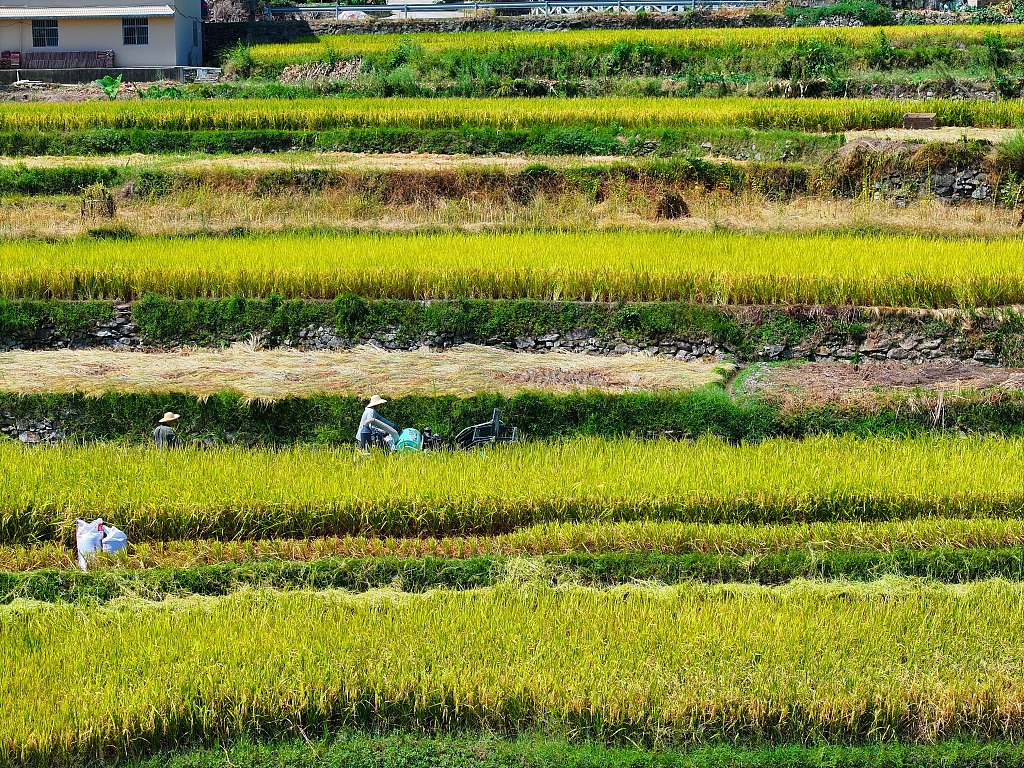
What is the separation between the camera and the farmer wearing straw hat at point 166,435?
9.94 m

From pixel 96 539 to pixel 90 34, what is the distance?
21.0 metres

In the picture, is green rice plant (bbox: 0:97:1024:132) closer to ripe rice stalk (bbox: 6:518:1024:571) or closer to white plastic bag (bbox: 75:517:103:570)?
ripe rice stalk (bbox: 6:518:1024:571)

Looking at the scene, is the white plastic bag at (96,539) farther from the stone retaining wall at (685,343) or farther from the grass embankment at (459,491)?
the stone retaining wall at (685,343)

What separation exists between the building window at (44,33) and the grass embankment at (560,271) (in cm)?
1344

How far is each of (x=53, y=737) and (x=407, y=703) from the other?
1.71 meters

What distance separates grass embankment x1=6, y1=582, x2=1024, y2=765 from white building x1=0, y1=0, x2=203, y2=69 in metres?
21.4

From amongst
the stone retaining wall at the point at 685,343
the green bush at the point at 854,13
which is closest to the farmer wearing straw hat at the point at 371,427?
the stone retaining wall at the point at 685,343

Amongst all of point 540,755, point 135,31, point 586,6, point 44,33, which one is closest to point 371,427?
point 540,755

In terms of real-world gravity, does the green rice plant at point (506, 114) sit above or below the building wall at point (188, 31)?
below

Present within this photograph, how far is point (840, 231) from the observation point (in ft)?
52.2

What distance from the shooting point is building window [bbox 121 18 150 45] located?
26.2 metres

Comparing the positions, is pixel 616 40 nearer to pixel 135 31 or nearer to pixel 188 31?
pixel 188 31

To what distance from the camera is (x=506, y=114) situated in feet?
65.9

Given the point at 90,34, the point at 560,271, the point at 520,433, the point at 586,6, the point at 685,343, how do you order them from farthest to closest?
the point at 586,6 < the point at 90,34 < the point at 560,271 < the point at 685,343 < the point at 520,433
